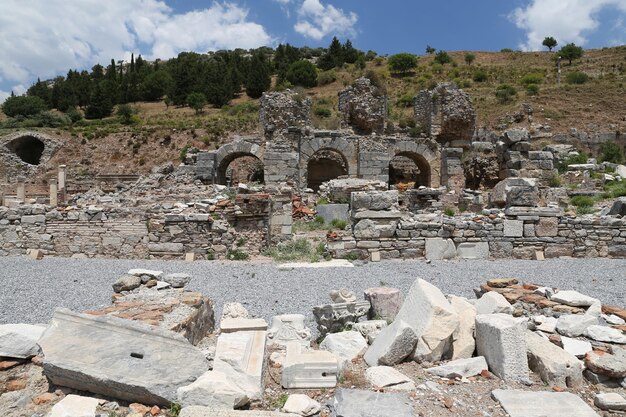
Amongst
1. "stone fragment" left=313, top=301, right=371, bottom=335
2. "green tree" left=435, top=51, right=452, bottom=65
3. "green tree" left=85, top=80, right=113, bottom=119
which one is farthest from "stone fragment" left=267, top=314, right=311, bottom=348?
"green tree" left=435, top=51, right=452, bottom=65

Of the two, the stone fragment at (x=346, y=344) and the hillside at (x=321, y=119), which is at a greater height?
the hillside at (x=321, y=119)

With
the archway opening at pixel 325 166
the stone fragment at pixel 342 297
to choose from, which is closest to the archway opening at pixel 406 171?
the archway opening at pixel 325 166

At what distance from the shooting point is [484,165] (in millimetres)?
22953

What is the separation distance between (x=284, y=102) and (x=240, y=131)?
14.8 metres

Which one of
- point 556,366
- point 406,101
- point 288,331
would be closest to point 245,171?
point 406,101

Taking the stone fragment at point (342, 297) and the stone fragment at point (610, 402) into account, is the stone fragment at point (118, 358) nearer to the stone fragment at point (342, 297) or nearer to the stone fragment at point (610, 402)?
the stone fragment at point (342, 297)

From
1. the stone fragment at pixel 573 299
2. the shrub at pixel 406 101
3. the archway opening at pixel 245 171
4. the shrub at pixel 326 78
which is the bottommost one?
the stone fragment at pixel 573 299

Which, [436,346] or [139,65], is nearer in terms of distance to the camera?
[436,346]

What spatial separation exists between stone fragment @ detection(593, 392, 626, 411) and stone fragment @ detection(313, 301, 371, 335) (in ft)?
8.24

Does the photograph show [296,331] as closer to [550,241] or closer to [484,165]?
[550,241]

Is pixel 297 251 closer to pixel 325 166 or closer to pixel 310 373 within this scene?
pixel 310 373

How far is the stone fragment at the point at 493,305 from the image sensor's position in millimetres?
5047

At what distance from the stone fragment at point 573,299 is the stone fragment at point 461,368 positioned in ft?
7.28

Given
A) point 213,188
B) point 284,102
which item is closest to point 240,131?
point 284,102
